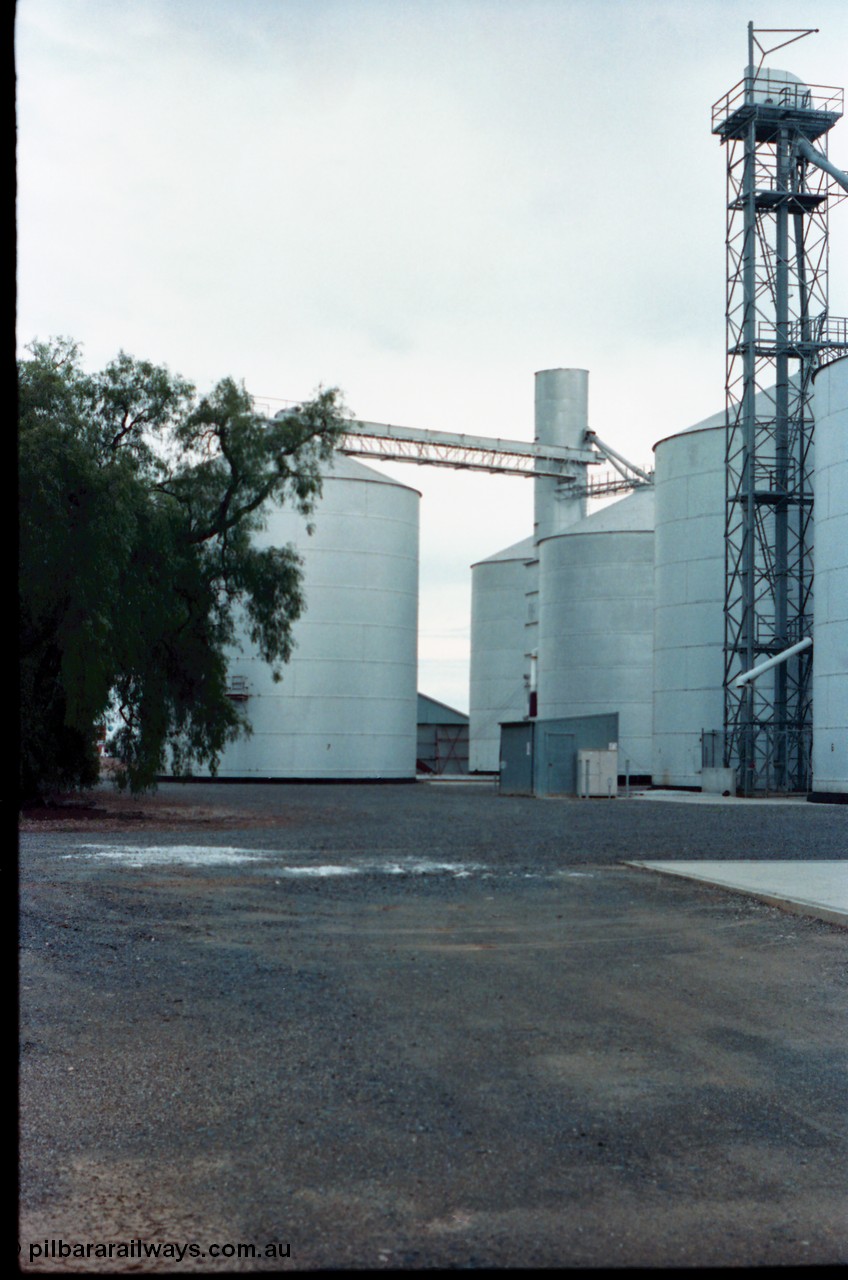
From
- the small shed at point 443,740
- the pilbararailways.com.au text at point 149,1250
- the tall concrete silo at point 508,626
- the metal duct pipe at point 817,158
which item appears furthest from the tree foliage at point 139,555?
the small shed at point 443,740

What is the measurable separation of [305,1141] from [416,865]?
1012 centimetres

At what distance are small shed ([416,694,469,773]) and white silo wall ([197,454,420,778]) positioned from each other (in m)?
19.2

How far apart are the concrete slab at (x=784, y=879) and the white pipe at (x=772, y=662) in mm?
20793

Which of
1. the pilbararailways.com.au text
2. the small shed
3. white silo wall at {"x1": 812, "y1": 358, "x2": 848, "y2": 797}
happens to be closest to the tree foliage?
white silo wall at {"x1": 812, "y1": 358, "x2": 848, "y2": 797}

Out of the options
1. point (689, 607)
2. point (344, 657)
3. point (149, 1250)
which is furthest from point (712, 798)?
point (149, 1250)

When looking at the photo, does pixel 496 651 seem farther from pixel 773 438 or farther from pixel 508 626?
pixel 773 438

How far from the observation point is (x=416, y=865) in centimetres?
1454

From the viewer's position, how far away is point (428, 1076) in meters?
5.40

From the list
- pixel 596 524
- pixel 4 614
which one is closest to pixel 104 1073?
pixel 4 614

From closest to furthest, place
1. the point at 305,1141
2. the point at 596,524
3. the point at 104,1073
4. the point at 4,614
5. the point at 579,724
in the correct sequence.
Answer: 1. the point at 4,614
2. the point at 305,1141
3. the point at 104,1073
4. the point at 579,724
5. the point at 596,524

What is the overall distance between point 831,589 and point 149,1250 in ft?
104

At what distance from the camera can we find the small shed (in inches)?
2589

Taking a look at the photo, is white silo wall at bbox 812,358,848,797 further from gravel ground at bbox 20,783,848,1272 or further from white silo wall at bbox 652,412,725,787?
gravel ground at bbox 20,783,848,1272

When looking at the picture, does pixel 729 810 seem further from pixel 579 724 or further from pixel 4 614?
pixel 4 614
